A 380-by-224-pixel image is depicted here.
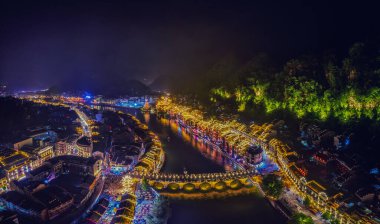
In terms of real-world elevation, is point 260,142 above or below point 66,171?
above

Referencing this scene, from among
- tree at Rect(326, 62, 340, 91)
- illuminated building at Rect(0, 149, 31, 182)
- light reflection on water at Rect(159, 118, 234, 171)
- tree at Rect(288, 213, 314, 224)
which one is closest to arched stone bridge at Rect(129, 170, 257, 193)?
light reflection on water at Rect(159, 118, 234, 171)

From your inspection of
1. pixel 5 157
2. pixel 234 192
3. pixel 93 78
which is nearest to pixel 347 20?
pixel 234 192

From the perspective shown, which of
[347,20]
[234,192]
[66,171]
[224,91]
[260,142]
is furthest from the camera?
[224,91]

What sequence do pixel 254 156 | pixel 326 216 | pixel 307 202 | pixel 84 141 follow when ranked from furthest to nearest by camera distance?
pixel 84 141, pixel 254 156, pixel 307 202, pixel 326 216

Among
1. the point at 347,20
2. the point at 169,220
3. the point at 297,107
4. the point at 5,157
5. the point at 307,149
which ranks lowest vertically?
the point at 169,220

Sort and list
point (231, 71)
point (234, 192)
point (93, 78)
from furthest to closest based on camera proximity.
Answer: point (93, 78), point (231, 71), point (234, 192)

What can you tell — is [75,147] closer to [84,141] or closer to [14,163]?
[84,141]

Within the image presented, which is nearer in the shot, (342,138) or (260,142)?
(342,138)

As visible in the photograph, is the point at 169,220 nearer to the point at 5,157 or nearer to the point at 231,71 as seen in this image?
the point at 5,157

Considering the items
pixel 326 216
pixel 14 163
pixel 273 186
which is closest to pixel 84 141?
pixel 14 163
